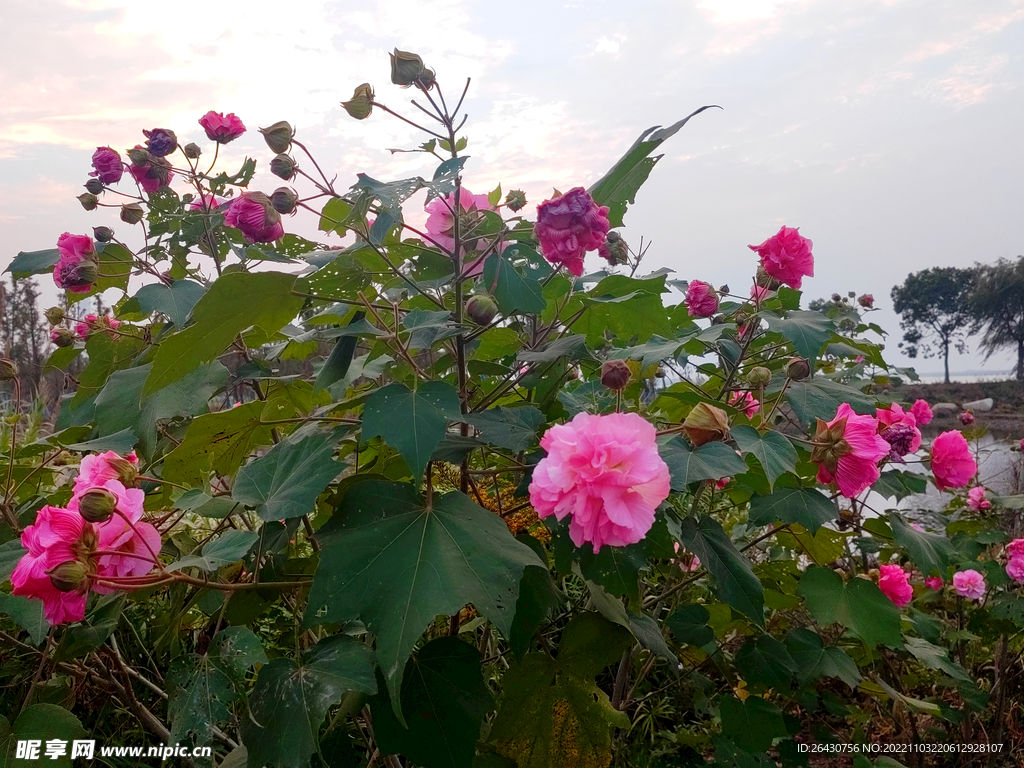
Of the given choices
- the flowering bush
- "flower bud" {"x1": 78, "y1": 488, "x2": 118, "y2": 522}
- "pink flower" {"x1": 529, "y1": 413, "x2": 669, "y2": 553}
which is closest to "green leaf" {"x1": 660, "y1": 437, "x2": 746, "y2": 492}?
the flowering bush

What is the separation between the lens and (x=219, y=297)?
0.80 meters

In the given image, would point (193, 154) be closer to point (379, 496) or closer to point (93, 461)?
point (93, 461)

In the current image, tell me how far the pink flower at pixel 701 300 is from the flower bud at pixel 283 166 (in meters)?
0.89

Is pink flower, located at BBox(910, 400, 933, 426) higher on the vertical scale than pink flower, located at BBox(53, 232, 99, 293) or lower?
lower

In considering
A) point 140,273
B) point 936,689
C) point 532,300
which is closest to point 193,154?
point 140,273

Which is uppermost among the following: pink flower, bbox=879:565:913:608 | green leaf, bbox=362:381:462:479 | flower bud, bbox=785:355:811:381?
green leaf, bbox=362:381:462:479

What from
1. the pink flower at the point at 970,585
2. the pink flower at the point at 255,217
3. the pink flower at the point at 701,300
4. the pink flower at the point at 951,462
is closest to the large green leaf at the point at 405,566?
the pink flower at the point at 255,217

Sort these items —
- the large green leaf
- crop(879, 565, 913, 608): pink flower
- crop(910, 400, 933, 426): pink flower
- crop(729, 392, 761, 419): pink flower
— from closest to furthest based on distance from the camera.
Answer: the large green leaf, crop(729, 392, 761, 419): pink flower, crop(879, 565, 913, 608): pink flower, crop(910, 400, 933, 426): pink flower

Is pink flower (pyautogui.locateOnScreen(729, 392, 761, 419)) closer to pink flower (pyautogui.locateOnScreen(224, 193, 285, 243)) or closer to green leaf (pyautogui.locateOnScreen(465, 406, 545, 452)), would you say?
green leaf (pyautogui.locateOnScreen(465, 406, 545, 452))

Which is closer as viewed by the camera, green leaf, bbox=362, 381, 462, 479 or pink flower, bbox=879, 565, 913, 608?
green leaf, bbox=362, 381, 462, 479

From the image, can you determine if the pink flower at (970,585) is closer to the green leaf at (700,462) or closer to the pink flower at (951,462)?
the pink flower at (951,462)

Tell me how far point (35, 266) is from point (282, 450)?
3.44 feet

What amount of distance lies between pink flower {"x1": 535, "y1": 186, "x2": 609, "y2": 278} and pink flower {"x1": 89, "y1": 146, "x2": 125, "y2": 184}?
1393mm

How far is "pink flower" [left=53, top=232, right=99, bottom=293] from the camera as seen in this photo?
4.65 feet
